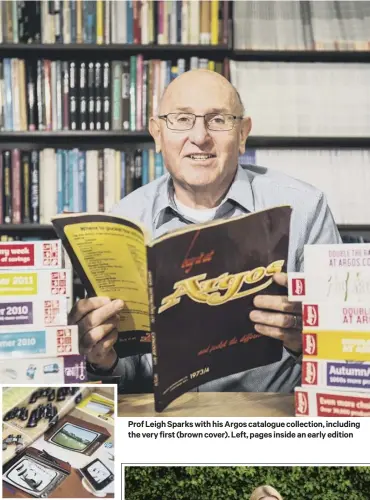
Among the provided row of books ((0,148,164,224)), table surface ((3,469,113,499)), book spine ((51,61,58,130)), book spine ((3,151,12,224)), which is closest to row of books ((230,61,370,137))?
row of books ((0,148,164,224))

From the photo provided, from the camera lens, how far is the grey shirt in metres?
1.84

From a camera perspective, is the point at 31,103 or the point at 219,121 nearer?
the point at 219,121

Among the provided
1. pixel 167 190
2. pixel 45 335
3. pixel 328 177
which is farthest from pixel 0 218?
pixel 328 177

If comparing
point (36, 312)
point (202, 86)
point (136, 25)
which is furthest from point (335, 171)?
point (36, 312)

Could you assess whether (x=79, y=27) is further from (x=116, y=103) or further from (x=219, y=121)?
(x=219, y=121)

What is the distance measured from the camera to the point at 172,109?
203cm

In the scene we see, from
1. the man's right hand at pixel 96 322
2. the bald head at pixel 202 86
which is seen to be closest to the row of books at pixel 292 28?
the bald head at pixel 202 86

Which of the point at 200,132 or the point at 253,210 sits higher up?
the point at 200,132

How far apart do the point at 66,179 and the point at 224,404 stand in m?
1.03

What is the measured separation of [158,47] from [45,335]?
1172 mm

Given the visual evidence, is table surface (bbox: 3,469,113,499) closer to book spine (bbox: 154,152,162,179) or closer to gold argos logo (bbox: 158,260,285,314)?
gold argos logo (bbox: 158,260,285,314)

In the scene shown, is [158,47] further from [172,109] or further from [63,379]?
[63,379]

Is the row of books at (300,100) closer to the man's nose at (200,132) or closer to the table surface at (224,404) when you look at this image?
the man's nose at (200,132)

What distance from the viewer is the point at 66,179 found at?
92.3 inches
